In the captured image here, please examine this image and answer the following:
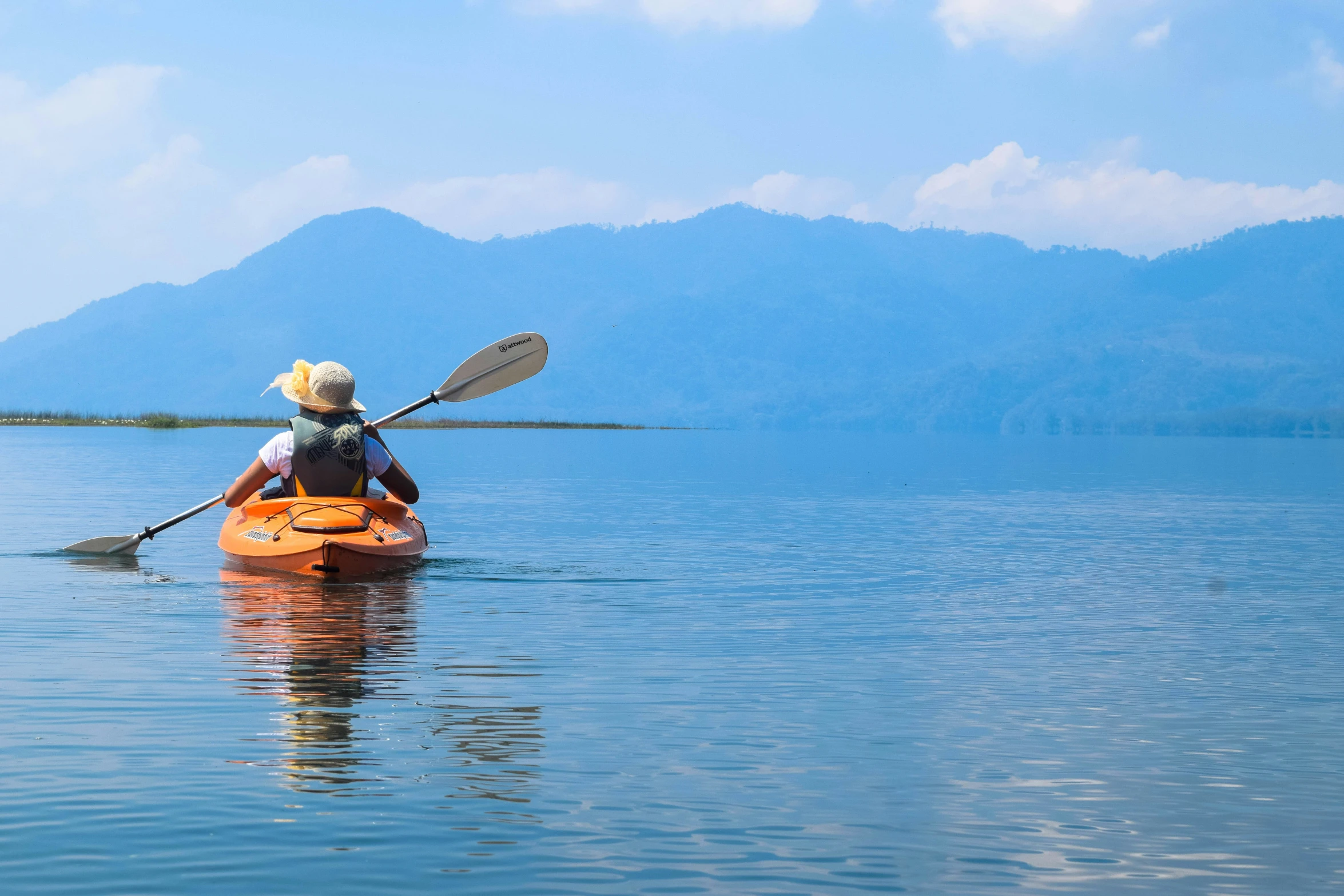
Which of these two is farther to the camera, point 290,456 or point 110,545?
point 110,545

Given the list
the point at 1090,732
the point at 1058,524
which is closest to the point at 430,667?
the point at 1090,732

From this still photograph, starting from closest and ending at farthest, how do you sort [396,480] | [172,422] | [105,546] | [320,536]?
[320,536] < [396,480] < [105,546] < [172,422]

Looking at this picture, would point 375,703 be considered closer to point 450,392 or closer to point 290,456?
point 290,456

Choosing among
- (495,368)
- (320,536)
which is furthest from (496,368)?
(320,536)

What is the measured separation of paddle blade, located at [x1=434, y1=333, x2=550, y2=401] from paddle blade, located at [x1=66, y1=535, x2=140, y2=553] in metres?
5.09

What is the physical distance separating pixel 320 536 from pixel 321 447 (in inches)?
40.5

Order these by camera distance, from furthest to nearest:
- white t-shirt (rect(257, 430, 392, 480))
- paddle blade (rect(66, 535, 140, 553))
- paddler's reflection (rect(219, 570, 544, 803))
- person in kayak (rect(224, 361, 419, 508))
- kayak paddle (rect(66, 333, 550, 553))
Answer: paddle blade (rect(66, 535, 140, 553))
kayak paddle (rect(66, 333, 550, 553))
white t-shirt (rect(257, 430, 392, 480))
person in kayak (rect(224, 361, 419, 508))
paddler's reflection (rect(219, 570, 544, 803))

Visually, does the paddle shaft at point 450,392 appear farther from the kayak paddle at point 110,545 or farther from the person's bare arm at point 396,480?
the kayak paddle at point 110,545

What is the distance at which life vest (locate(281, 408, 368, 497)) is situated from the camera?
17469 millimetres

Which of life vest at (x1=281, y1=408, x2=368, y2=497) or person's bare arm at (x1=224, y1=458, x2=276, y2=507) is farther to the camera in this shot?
person's bare arm at (x1=224, y1=458, x2=276, y2=507)

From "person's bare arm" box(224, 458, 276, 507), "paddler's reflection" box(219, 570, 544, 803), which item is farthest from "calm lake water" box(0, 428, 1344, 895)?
"person's bare arm" box(224, 458, 276, 507)

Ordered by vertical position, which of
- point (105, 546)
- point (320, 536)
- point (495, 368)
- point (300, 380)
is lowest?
point (105, 546)

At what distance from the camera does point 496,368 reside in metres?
22.8

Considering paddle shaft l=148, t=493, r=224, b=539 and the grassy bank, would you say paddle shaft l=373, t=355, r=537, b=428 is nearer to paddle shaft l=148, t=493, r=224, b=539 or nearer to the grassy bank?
paddle shaft l=148, t=493, r=224, b=539
